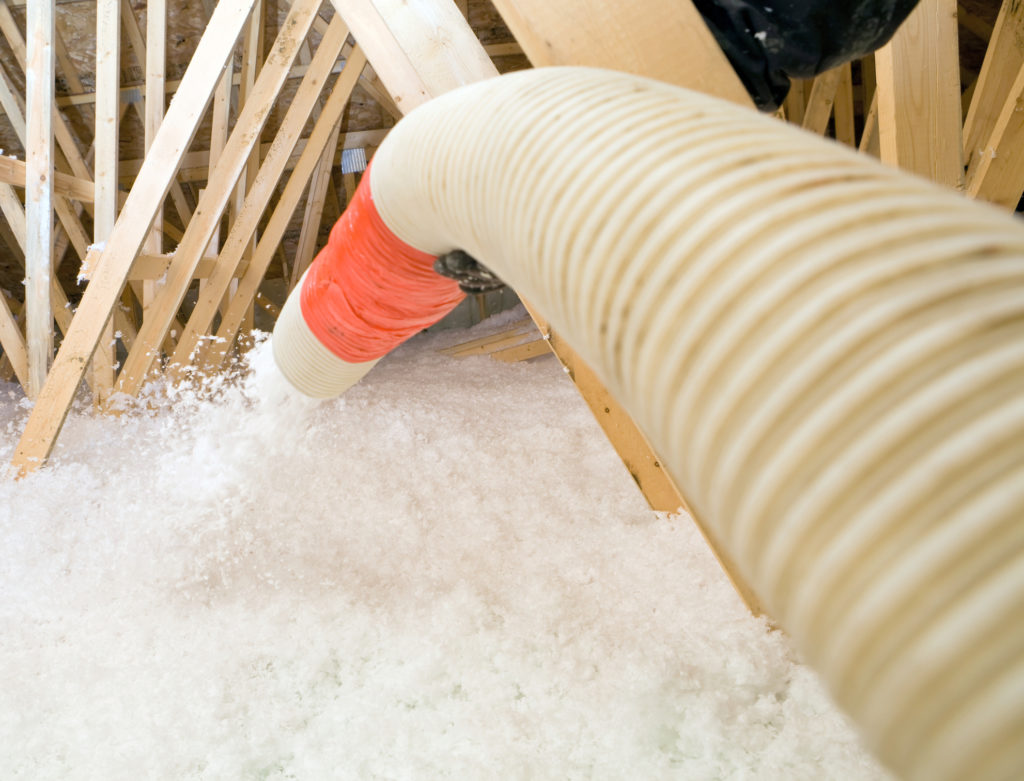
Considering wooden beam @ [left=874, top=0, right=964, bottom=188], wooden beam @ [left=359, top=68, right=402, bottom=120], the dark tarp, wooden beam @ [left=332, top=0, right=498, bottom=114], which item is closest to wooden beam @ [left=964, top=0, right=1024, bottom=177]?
wooden beam @ [left=874, top=0, right=964, bottom=188]

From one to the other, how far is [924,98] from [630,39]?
51cm

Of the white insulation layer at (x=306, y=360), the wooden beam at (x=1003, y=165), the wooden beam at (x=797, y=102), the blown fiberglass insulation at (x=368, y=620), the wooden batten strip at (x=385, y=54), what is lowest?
the blown fiberglass insulation at (x=368, y=620)

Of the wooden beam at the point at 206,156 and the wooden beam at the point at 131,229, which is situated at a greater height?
the wooden beam at the point at 131,229

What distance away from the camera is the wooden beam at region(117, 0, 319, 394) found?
2057 mm

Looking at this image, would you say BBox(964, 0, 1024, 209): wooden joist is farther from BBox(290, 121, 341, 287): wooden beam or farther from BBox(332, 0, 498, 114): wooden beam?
BBox(290, 121, 341, 287): wooden beam

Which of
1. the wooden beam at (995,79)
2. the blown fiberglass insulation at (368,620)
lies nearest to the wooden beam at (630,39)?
the wooden beam at (995,79)

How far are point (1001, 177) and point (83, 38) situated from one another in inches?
142

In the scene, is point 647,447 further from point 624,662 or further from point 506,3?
point 506,3

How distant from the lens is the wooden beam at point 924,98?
105 cm

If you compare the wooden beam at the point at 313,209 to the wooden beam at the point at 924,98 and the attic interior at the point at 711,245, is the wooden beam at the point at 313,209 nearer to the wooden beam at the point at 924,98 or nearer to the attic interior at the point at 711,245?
the attic interior at the point at 711,245

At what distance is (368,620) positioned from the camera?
1.62 m

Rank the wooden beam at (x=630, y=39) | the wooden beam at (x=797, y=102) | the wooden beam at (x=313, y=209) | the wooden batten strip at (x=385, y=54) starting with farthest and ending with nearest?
the wooden beam at (x=313, y=209), the wooden beam at (x=797, y=102), the wooden batten strip at (x=385, y=54), the wooden beam at (x=630, y=39)

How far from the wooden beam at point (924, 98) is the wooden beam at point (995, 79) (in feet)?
1.38

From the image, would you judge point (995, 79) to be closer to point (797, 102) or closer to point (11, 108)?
point (797, 102)
